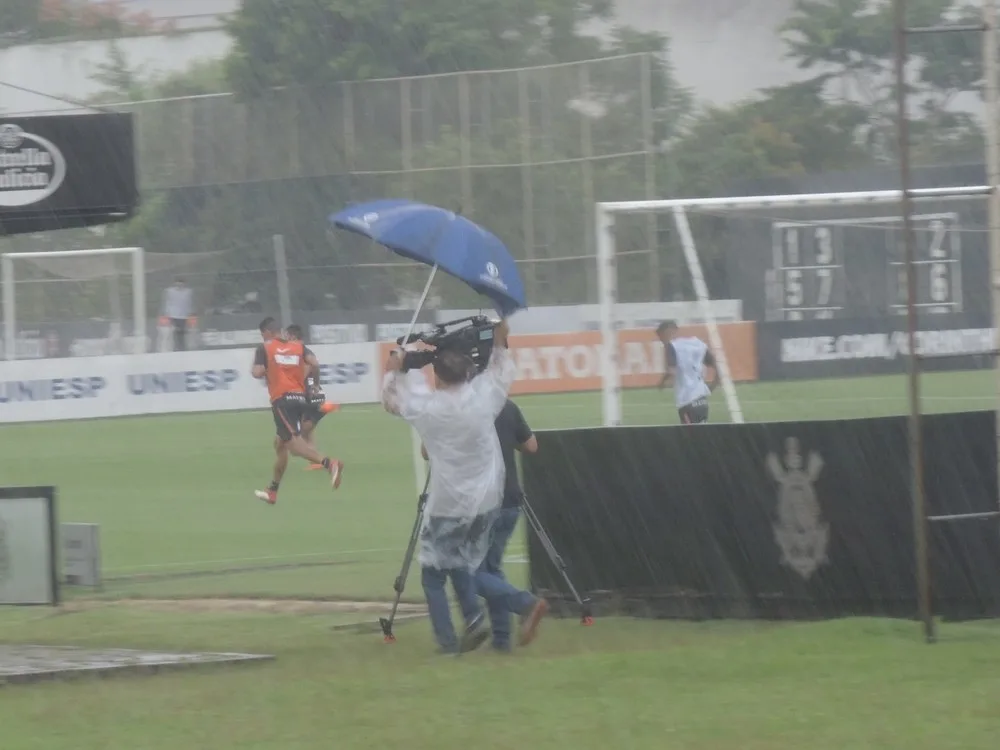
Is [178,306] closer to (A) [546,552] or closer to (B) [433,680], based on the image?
(A) [546,552]

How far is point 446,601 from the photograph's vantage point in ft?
33.6

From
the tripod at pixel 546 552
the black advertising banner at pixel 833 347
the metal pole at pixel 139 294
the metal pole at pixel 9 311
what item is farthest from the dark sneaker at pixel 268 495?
the metal pole at pixel 139 294

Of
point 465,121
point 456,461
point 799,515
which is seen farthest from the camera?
point 465,121

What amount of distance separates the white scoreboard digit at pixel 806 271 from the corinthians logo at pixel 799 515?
14.1 meters

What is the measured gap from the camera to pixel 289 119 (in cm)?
4600

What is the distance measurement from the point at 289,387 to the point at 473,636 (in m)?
11.2

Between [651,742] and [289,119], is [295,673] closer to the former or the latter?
[651,742]

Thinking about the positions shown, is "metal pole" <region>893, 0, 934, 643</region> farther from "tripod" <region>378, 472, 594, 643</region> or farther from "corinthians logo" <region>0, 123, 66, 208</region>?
"corinthians logo" <region>0, 123, 66, 208</region>

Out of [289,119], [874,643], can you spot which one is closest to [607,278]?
[874,643]

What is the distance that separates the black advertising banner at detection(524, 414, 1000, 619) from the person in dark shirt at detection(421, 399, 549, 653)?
78 cm

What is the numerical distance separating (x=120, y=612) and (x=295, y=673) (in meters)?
3.25

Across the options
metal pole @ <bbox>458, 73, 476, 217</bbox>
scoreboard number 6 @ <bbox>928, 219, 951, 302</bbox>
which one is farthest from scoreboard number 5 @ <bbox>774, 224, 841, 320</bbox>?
metal pole @ <bbox>458, 73, 476, 217</bbox>

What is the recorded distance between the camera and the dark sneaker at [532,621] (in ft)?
33.0

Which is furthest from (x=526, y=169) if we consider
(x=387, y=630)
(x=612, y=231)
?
(x=387, y=630)
